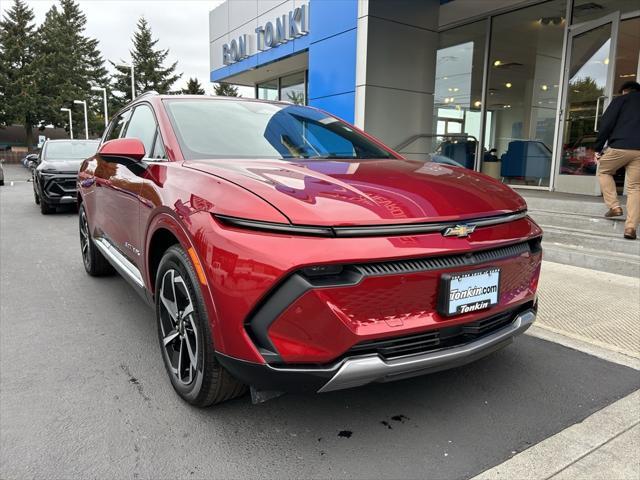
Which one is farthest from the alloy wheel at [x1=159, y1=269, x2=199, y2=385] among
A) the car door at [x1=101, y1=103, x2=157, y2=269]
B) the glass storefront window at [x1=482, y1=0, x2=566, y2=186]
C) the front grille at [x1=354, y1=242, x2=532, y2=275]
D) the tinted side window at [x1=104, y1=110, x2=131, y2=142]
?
the glass storefront window at [x1=482, y1=0, x2=566, y2=186]

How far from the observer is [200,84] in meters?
67.4

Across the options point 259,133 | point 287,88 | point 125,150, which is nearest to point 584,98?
point 259,133

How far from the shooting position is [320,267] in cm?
178

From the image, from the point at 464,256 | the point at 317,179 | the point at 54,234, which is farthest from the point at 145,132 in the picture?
the point at 54,234

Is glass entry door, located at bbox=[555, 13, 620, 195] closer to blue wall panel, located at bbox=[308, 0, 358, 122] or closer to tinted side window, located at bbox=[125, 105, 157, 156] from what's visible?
blue wall panel, located at bbox=[308, 0, 358, 122]

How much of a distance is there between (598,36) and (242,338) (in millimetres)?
9327

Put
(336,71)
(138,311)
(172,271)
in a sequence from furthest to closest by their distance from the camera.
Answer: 1. (336,71)
2. (138,311)
3. (172,271)

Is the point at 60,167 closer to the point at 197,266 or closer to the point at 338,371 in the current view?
the point at 197,266

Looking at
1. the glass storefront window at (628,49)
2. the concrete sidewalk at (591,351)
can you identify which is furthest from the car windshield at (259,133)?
the glass storefront window at (628,49)

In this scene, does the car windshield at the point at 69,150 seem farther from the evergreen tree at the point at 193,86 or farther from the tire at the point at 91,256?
the evergreen tree at the point at 193,86

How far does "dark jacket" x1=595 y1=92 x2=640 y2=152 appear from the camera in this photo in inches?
207

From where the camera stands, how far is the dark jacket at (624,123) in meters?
5.26

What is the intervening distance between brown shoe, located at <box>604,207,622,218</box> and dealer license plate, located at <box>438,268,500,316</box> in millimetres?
4457

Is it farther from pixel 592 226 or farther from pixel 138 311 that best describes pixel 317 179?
pixel 592 226
